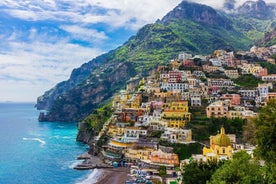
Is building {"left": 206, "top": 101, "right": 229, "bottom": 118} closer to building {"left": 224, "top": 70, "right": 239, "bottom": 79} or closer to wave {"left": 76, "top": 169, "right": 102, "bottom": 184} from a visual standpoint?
wave {"left": 76, "top": 169, "right": 102, "bottom": 184}

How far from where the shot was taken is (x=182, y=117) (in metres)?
83.0

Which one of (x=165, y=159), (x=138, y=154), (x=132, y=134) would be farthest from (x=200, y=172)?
(x=132, y=134)

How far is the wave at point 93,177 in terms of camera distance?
67.8 metres

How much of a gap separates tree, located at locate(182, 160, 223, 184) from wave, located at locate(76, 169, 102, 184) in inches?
1252

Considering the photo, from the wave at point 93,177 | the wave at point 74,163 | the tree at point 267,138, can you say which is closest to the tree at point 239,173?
the tree at point 267,138

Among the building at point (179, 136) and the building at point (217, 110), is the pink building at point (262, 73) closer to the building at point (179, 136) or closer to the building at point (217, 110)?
the building at point (217, 110)

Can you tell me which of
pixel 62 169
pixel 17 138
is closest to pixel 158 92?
pixel 62 169

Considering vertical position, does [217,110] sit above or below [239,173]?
above

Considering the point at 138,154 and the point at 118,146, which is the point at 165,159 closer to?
the point at 138,154

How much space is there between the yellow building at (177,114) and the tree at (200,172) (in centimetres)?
4002

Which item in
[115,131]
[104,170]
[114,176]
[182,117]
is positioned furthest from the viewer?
[115,131]

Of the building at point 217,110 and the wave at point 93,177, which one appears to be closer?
the wave at point 93,177

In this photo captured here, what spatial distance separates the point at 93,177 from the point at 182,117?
26.2 meters

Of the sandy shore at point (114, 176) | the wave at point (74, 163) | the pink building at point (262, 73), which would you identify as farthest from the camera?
the pink building at point (262, 73)
